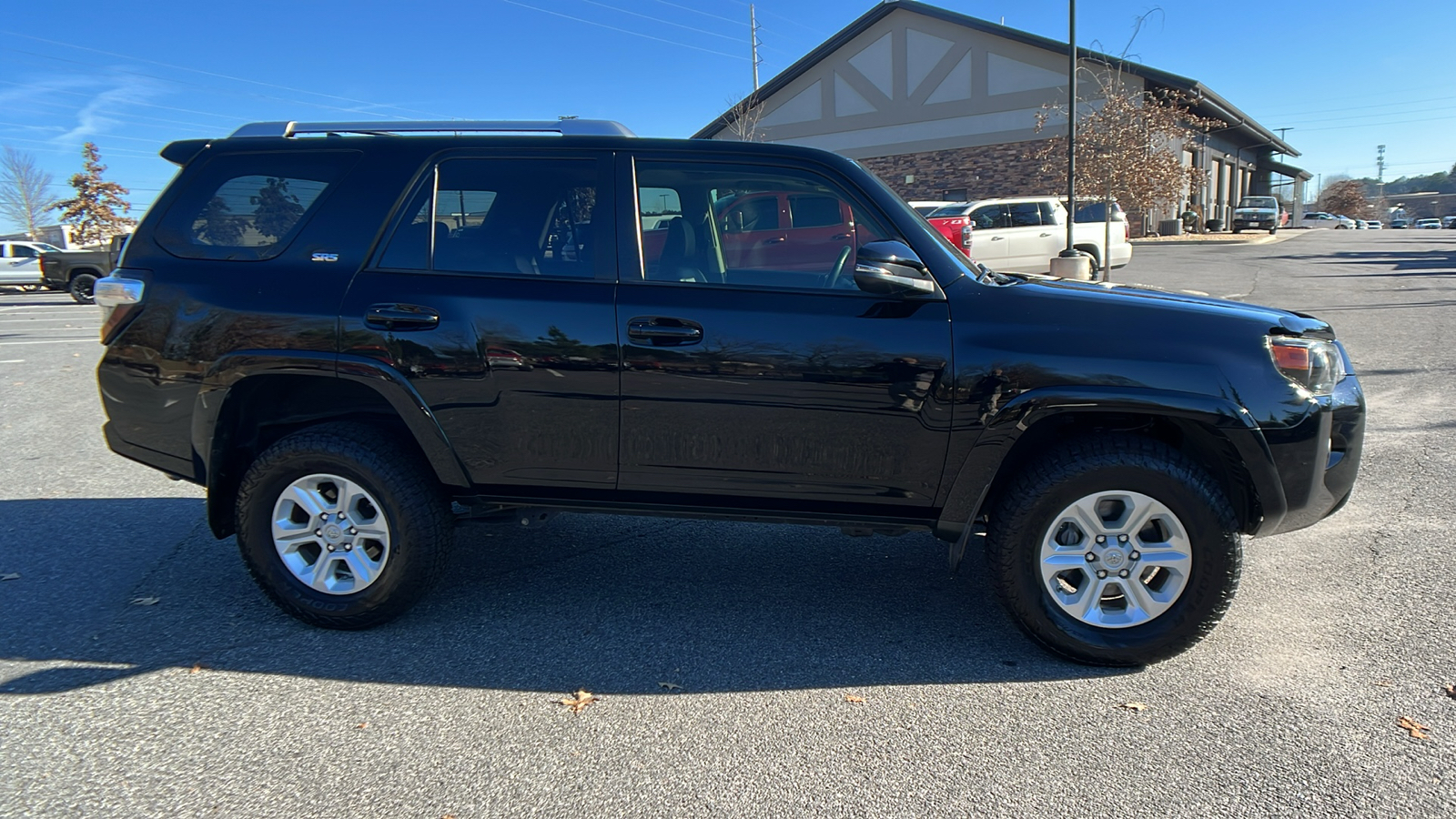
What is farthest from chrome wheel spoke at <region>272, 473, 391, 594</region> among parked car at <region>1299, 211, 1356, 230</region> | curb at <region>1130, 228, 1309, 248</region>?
parked car at <region>1299, 211, 1356, 230</region>

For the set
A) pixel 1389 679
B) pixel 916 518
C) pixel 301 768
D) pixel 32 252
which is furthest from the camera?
pixel 32 252

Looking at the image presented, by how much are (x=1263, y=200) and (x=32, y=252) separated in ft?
165

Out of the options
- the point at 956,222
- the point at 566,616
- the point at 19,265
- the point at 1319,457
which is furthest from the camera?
the point at 19,265

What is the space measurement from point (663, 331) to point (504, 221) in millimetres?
857

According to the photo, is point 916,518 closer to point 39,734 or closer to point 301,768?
point 301,768

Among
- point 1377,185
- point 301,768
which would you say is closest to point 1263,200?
point 301,768

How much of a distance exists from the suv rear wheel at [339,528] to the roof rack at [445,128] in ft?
4.23

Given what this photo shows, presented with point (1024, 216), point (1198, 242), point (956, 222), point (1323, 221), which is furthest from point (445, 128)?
point (1323, 221)

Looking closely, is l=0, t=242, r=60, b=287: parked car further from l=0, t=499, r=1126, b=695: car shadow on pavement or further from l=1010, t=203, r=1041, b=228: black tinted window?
l=0, t=499, r=1126, b=695: car shadow on pavement

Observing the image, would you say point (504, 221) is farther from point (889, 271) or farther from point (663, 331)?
point (889, 271)

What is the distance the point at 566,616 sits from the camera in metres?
3.87

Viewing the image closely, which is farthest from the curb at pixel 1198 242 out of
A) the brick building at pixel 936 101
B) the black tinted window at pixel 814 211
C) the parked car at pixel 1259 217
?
the black tinted window at pixel 814 211

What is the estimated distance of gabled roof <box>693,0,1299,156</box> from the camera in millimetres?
29750

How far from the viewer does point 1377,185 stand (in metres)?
141
